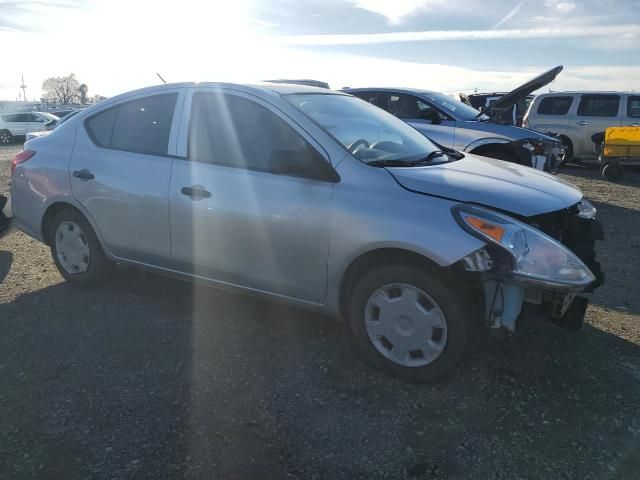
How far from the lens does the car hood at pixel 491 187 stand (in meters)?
2.95

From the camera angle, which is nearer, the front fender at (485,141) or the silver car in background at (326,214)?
the silver car in background at (326,214)

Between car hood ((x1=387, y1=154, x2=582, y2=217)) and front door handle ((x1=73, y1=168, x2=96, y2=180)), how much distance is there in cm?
239

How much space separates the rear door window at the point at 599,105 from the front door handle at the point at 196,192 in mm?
12430

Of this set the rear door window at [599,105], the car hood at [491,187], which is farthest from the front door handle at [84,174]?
the rear door window at [599,105]

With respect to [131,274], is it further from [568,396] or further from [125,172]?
[568,396]

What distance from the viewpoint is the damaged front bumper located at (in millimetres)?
2809

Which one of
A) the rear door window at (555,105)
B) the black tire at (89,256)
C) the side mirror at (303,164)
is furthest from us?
the rear door window at (555,105)

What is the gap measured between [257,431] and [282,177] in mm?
1499

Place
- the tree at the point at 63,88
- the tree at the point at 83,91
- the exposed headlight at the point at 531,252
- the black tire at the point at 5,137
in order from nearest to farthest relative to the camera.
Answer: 1. the exposed headlight at the point at 531,252
2. the black tire at the point at 5,137
3. the tree at the point at 83,91
4. the tree at the point at 63,88

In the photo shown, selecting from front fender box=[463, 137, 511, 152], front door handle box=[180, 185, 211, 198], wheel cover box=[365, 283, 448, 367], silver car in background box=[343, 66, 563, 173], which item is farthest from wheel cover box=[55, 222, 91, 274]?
front fender box=[463, 137, 511, 152]

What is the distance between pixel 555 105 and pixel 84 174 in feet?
41.0

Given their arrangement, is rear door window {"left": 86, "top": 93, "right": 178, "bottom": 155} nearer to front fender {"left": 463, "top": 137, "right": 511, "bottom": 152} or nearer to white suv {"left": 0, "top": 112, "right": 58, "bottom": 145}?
front fender {"left": 463, "top": 137, "right": 511, "bottom": 152}

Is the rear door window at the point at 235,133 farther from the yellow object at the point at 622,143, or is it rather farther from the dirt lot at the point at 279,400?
the yellow object at the point at 622,143

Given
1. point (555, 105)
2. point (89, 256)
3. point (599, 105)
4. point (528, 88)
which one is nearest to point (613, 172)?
point (599, 105)
